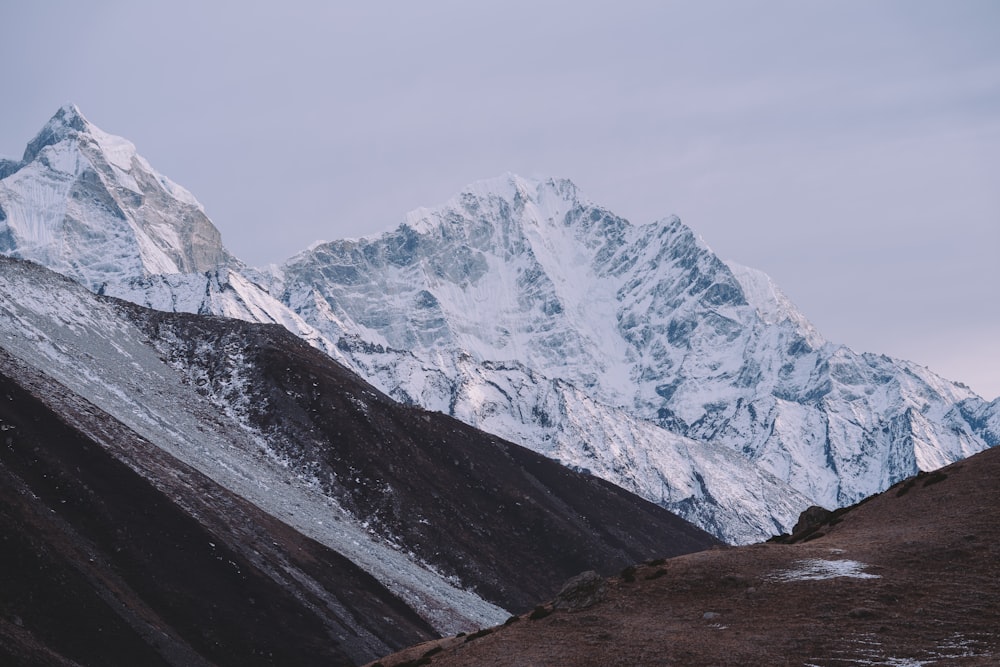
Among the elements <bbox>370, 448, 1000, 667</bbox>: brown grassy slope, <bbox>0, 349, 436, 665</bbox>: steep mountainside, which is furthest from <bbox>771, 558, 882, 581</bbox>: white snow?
<bbox>0, 349, 436, 665</bbox>: steep mountainside

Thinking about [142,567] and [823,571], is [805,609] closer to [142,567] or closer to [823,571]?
[823,571]

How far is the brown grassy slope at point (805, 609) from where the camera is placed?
46.8m

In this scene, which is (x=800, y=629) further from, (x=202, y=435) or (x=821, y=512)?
(x=202, y=435)

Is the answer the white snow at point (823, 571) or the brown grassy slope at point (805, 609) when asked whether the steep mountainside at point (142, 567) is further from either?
the white snow at point (823, 571)

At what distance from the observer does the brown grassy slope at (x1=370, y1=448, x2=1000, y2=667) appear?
46.8 metres

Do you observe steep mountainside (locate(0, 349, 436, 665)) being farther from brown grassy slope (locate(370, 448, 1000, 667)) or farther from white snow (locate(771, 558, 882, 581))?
white snow (locate(771, 558, 882, 581))

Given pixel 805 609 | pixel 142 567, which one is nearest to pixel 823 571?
pixel 805 609

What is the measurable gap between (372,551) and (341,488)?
19758 millimetres

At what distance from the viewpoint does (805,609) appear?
51.2 meters

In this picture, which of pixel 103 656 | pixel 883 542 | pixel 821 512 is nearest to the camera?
pixel 883 542

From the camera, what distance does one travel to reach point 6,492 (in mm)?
113562

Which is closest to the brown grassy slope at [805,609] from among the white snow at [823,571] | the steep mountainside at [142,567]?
the white snow at [823,571]

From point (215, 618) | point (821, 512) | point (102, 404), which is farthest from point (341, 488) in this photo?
point (821, 512)

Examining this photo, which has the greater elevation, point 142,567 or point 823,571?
point 823,571
